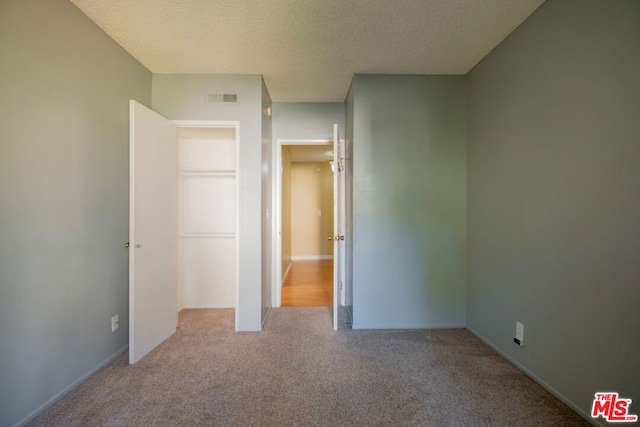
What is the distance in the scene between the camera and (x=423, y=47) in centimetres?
231

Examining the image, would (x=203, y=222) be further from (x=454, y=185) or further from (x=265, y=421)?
(x=454, y=185)

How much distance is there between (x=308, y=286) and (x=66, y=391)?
119 inches

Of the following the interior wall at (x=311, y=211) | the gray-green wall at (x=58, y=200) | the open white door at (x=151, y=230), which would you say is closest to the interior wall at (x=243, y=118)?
the open white door at (x=151, y=230)

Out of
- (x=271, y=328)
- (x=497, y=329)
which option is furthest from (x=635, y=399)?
(x=271, y=328)

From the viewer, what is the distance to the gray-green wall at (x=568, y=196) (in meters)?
1.38

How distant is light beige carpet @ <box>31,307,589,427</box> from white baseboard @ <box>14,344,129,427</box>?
1.7 inches

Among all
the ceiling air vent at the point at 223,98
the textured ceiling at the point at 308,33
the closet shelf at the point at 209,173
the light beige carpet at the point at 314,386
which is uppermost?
the textured ceiling at the point at 308,33

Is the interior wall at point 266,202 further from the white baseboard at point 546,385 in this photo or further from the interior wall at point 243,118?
the white baseboard at point 546,385

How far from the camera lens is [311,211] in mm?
6969

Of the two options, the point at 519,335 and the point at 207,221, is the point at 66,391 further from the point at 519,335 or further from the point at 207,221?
the point at 519,335

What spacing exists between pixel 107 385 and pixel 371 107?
3274 mm

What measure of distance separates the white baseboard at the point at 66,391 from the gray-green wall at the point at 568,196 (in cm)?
329

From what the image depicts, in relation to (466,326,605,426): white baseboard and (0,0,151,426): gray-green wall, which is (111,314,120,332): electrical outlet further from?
(466,326,605,426): white baseboard

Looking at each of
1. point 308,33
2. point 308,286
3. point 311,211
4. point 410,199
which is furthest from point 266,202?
point 311,211
